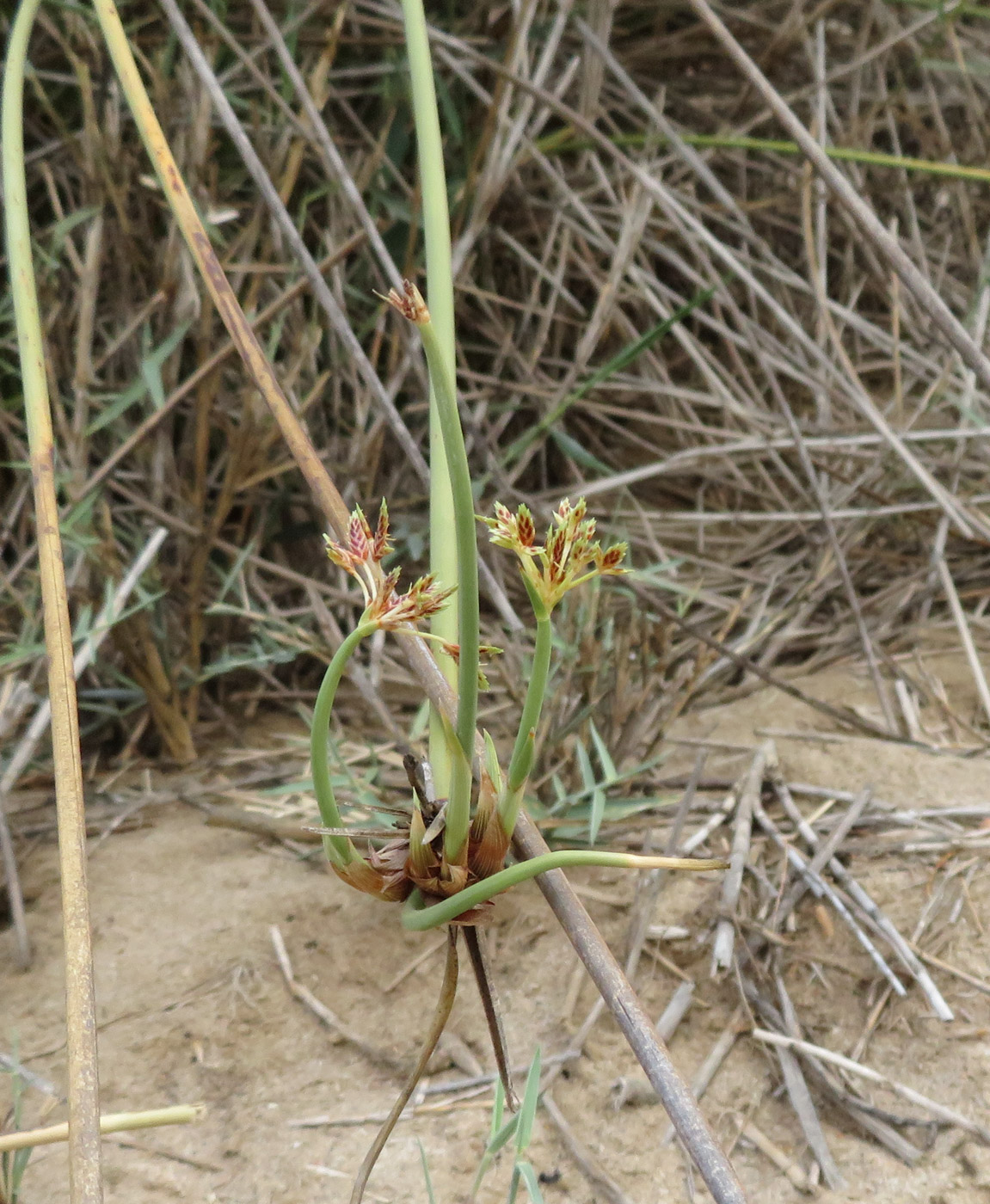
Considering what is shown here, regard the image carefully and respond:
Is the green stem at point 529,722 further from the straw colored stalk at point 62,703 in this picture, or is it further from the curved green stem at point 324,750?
the straw colored stalk at point 62,703

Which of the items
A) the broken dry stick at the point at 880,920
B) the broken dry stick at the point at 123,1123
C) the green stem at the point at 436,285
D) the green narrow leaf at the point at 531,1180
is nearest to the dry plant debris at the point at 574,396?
the broken dry stick at the point at 880,920

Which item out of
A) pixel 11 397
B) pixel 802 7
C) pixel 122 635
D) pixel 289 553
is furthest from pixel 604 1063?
pixel 802 7

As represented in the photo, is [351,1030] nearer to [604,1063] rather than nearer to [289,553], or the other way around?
[604,1063]

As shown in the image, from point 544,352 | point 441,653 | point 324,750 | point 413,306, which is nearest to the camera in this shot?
point 413,306

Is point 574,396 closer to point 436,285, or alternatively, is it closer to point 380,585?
point 436,285

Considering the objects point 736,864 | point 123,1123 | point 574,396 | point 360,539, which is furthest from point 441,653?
point 574,396
